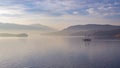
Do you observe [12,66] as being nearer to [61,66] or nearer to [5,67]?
[5,67]

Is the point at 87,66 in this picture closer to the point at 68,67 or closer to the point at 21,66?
the point at 68,67

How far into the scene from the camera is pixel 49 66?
47250 mm

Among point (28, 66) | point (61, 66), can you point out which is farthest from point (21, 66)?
point (61, 66)

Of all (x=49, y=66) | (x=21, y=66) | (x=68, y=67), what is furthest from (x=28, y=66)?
(x=68, y=67)

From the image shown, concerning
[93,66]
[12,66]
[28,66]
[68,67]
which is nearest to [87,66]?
[93,66]

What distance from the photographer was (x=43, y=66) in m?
47.4

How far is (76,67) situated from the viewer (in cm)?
4647

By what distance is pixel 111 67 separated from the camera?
151ft

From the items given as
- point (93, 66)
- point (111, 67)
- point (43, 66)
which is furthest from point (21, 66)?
point (111, 67)

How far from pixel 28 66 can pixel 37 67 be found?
241 centimetres

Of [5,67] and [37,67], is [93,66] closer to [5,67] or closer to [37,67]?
[37,67]

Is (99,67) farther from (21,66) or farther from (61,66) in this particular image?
(21,66)

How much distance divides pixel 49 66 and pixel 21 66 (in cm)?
Result: 602

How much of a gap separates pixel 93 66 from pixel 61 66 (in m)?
7.06
